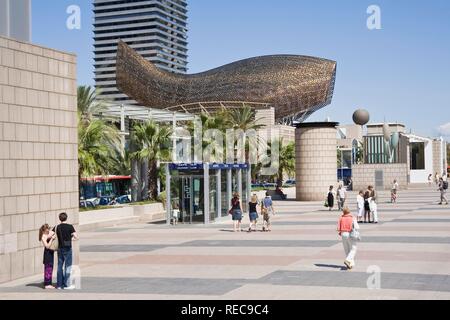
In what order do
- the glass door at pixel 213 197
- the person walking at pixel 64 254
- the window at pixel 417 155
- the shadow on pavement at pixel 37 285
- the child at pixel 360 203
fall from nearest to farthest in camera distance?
the person walking at pixel 64 254 < the shadow on pavement at pixel 37 285 < the child at pixel 360 203 < the glass door at pixel 213 197 < the window at pixel 417 155

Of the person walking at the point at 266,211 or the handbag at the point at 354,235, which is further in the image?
the person walking at the point at 266,211

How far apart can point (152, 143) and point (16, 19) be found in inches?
846

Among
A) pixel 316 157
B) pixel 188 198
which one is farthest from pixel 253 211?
pixel 316 157

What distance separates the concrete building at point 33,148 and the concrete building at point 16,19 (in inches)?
20.4

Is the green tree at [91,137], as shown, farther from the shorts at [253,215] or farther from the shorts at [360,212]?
the shorts at [360,212]

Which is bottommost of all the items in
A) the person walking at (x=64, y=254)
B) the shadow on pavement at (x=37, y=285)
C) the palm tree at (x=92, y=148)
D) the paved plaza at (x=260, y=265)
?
the shadow on pavement at (x=37, y=285)

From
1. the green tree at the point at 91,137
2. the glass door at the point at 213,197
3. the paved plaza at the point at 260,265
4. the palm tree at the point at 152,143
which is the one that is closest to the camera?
the paved plaza at the point at 260,265

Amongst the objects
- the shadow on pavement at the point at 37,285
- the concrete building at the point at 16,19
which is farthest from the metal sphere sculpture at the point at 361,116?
the shadow on pavement at the point at 37,285

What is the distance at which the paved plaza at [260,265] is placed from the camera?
476 inches

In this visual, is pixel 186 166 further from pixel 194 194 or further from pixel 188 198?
pixel 188 198

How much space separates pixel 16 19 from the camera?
49.6 ft

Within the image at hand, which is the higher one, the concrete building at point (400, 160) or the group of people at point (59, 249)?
the concrete building at point (400, 160)

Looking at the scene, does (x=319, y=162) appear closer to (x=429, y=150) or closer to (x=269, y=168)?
(x=269, y=168)
